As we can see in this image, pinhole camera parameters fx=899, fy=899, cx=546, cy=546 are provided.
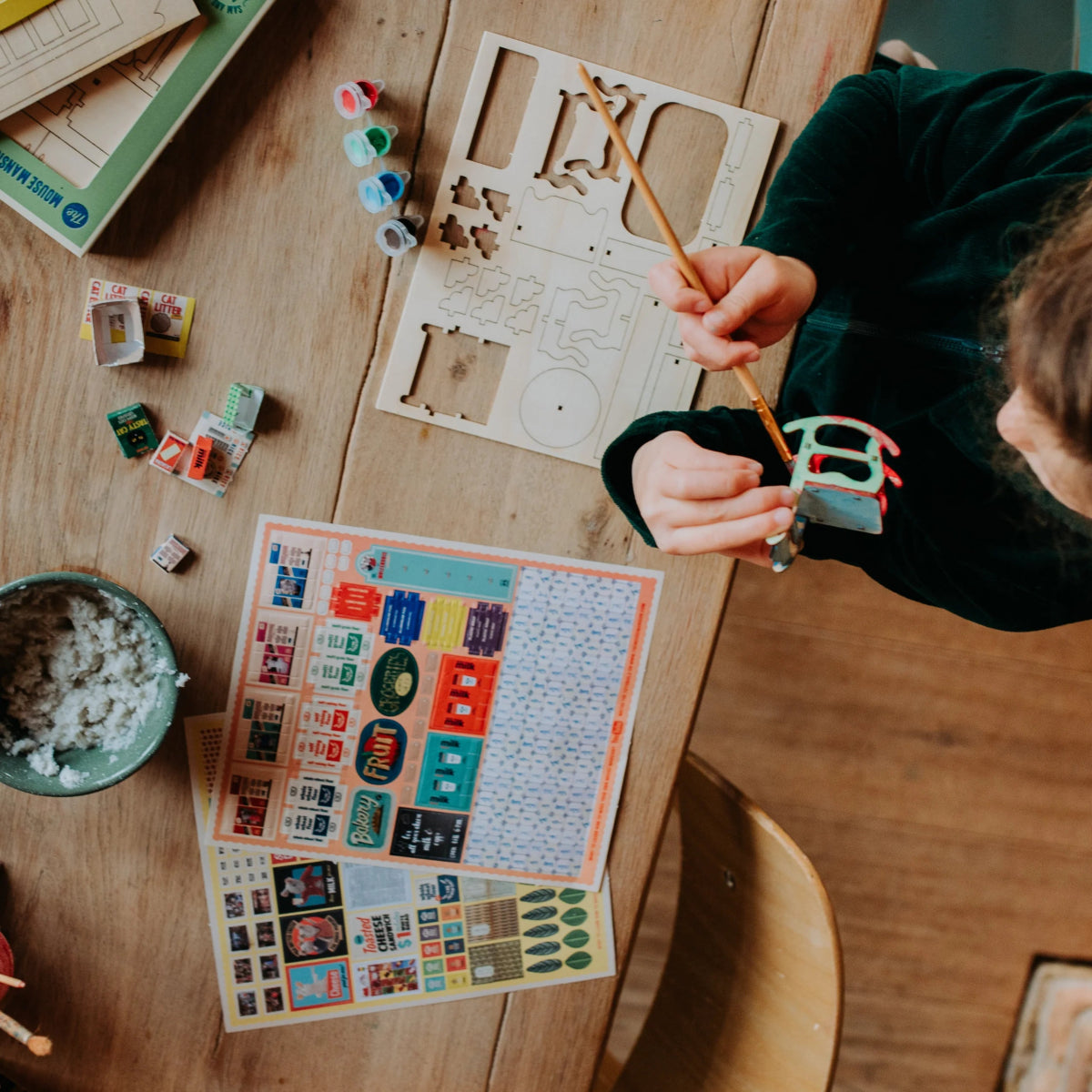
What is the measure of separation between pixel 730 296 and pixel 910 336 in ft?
0.75

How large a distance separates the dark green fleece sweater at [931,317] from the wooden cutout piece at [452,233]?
238mm

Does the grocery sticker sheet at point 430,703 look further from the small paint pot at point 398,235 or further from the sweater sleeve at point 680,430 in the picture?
the small paint pot at point 398,235

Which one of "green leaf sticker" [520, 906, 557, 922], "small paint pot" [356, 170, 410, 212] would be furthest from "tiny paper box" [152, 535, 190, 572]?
"green leaf sticker" [520, 906, 557, 922]

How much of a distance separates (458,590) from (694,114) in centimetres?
48

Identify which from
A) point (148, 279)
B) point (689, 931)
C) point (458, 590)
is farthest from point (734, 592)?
point (148, 279)

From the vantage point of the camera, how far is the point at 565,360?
82cm

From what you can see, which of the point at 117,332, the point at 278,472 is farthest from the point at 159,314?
the point at 278,472

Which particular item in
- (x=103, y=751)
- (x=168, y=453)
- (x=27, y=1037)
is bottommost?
(x=27, y=1037)

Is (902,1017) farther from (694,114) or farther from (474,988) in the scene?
(694,114)

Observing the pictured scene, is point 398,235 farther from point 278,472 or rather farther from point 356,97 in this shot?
point 278,472

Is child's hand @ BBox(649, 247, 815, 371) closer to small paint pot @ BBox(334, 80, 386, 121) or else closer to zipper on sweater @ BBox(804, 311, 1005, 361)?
zipper on sweater @ BBox(804, 311, 1005, 361)

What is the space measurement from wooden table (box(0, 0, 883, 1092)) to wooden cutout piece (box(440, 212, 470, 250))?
26mm

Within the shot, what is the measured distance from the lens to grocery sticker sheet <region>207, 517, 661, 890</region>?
0.82 m

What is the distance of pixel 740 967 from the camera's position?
0.86 metres
